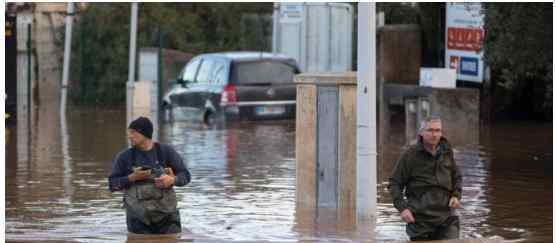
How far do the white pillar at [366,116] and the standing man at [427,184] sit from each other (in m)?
1.99

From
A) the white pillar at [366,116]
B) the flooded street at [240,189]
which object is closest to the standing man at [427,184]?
the flooded street at [240,189]

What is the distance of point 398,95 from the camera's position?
1087 inches

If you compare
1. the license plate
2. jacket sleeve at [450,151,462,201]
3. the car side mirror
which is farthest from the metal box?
jacket sleeve at [450,151,462,201]

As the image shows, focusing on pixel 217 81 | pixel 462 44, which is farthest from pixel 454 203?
pixel 217 81

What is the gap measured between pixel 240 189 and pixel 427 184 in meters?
5.86

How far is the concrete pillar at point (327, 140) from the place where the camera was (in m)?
13.5

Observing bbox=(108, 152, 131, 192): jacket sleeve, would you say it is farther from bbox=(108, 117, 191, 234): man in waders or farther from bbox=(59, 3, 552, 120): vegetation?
bbox=(59, 3, 552, 120): vegetation

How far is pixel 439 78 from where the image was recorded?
23859 millimetres

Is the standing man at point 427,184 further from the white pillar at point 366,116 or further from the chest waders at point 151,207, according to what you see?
the white pillar at point 366,116

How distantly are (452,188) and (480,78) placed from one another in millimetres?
16474

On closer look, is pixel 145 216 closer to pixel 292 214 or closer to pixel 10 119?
pixel 292 214

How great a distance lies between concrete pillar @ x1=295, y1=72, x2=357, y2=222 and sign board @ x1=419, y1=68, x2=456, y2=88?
10269mm

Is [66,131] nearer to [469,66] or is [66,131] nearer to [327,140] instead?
[469,66]

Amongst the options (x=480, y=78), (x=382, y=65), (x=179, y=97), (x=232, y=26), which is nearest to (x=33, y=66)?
(x=232, y=26)
